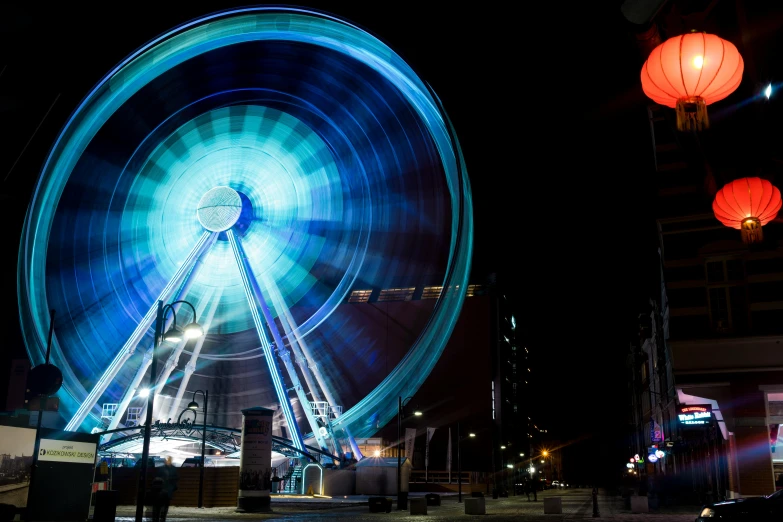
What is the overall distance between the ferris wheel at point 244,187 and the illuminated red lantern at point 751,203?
1998 cm

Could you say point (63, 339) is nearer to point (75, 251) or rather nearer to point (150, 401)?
point (75, 251)

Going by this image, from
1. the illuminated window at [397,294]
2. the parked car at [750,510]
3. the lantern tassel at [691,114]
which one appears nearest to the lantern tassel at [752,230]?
the lantern tassel at [691,114]

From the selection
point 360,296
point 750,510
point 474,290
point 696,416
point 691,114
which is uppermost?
point 474,290

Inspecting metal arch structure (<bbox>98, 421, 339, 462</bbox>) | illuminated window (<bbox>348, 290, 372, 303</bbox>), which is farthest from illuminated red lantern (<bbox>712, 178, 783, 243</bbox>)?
illuminated window (<bbox>348, 290, 372, 303</bbox>)

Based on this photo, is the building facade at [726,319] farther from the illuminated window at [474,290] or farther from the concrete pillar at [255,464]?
the illuminated window at [474,290]

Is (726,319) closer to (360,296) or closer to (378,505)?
(378,505)

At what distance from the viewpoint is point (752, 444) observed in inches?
676

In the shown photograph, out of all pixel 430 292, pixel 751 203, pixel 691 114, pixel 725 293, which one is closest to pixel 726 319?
pixel 725 293

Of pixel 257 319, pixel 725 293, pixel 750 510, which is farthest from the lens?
pixel 257 319

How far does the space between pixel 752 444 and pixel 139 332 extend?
25622 mm

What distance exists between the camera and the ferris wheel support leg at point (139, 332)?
32.5 meters

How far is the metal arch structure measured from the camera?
1655 inches

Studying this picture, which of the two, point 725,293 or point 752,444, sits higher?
point 725,293

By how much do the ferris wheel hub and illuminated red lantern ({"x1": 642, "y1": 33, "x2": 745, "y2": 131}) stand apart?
25.5 meters
